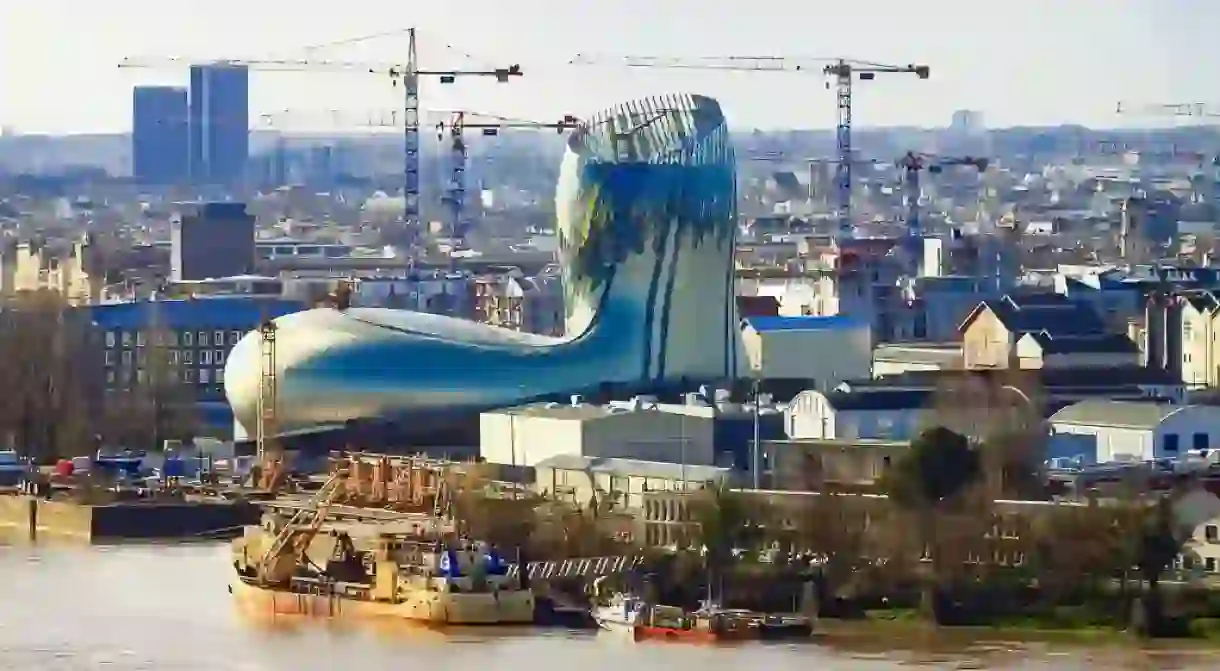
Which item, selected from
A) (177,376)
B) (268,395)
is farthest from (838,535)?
(177,376)

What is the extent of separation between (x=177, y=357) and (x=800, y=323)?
6.01 metres

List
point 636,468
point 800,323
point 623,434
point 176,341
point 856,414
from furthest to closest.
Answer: point 176,341 → point 800,323 → point 856,414 → point 623,434 → point 636,468

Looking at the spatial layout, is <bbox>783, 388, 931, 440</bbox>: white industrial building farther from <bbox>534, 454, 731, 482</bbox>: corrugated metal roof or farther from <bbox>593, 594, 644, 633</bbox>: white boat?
<bbox>593, 594, 644, 633</bbox>: white boat

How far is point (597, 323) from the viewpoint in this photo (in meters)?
33.5

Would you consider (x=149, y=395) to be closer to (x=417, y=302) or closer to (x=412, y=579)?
(x=417, y=302)

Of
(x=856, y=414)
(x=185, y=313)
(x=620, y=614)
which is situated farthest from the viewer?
(x=185, y=313)

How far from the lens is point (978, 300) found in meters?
41.4

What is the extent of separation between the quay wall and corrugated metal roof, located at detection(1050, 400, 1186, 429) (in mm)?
5056

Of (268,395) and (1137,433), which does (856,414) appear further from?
(268,395)

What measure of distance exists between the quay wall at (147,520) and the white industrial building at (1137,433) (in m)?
5.01

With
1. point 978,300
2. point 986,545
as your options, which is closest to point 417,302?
point 978,300

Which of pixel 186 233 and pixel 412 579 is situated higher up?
pixel 186 233

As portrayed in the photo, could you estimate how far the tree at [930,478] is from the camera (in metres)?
23.3

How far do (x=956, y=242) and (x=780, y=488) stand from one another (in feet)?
83.4
